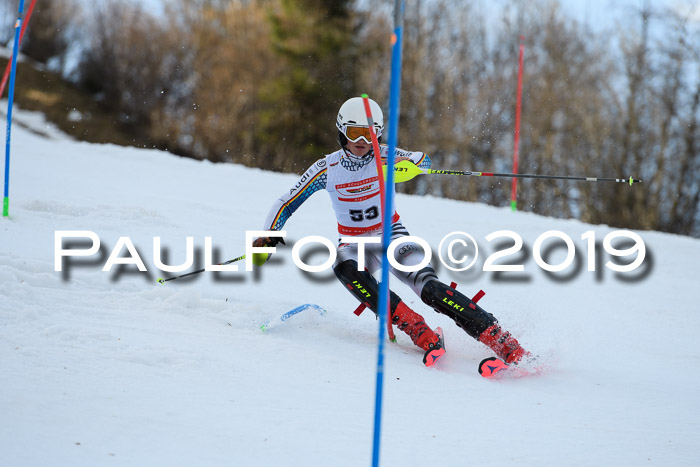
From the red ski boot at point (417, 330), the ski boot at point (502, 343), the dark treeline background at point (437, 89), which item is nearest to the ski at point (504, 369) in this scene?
the ski boot at point (502, 343)

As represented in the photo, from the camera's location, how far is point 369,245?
4293 millimetres

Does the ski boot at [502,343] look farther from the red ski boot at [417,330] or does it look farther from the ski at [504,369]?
the red ski boot at [417,330]

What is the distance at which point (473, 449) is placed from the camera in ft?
8.57

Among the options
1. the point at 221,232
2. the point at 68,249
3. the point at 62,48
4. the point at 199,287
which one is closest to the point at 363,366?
the point at 199,287

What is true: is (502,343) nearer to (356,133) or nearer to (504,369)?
(504,369)

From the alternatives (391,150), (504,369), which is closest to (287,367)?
(504,369)

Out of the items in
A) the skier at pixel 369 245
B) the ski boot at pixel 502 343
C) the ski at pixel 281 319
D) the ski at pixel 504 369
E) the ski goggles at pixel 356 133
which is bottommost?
the ski at pixel 504 369

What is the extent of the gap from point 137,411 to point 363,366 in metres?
1.31

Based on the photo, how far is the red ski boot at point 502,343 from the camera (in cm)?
377

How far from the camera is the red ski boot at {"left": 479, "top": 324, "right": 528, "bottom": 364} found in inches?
148

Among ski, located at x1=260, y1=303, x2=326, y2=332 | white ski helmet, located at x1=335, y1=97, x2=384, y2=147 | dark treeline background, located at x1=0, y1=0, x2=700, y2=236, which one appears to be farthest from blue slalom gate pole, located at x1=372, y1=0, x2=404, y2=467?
dark treeline background, located at x1=0, y1=0, x2=700, y2=236

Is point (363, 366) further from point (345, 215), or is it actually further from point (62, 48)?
point (62, 48)

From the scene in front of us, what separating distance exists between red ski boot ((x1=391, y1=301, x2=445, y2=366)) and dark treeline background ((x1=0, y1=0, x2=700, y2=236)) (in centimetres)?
1545

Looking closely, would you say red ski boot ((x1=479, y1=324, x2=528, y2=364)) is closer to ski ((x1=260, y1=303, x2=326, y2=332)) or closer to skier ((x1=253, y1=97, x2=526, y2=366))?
skier ((x1=253, y1=97, x2=526, y2=366))
